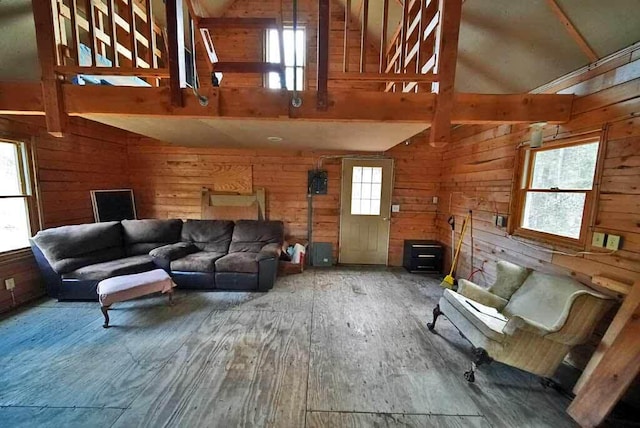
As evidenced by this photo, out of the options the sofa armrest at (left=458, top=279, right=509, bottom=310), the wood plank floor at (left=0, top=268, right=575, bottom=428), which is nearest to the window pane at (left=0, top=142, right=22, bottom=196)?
the wood plank floor at (left=0, top=268, right=575, bottom=428)

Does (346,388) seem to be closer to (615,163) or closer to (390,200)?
(615,163)

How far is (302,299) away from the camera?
3.26 m

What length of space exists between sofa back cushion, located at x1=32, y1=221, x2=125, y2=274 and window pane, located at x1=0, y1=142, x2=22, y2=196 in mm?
560

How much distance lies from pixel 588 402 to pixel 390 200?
A: 3.41 meters

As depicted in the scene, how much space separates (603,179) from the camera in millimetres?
1956

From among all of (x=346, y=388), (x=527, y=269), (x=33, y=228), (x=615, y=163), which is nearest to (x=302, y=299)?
(x=346, y=388)

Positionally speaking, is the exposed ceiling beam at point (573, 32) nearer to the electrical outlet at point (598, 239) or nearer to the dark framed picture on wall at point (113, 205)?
the electrical outlet at point (598, 239)

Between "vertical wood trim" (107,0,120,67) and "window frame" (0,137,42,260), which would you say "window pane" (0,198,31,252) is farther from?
"vertical wood trim" (107,0,120,67)

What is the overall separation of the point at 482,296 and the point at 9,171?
217 inches

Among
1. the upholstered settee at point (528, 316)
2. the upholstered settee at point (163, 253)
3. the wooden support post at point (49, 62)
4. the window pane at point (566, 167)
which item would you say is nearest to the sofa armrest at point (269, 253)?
the upholstered settee at point (163, 253)

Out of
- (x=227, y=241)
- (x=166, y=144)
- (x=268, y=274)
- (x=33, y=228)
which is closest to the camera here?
(x=33, y=228)

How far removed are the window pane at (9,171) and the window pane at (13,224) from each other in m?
0.11

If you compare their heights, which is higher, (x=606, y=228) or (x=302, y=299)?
(x=606, y=228)

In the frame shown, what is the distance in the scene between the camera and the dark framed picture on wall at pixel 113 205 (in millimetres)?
3979
